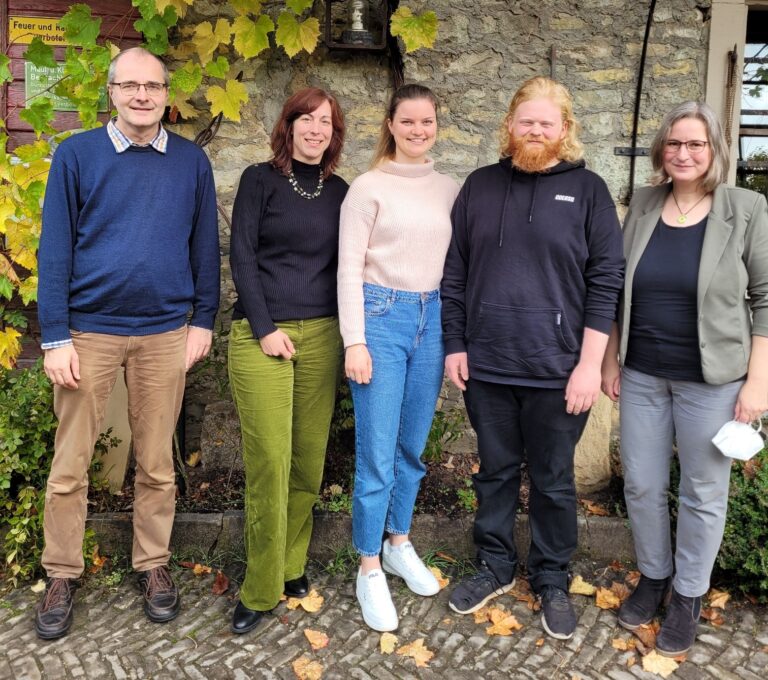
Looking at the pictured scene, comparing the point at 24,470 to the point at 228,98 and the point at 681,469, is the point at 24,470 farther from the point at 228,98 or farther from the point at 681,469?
the point at 681,469

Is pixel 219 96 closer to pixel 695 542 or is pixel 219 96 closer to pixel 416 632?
pixel 416 632

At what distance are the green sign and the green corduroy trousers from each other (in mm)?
2060

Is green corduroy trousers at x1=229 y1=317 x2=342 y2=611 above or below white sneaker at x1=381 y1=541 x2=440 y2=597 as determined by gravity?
above

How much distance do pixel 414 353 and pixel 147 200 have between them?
3.84ft

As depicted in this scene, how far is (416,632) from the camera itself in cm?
278

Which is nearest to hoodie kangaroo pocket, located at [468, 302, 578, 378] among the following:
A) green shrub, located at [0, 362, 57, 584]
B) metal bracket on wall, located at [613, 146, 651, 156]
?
metal bracket on wall, located at [613, 146, 651, 156]

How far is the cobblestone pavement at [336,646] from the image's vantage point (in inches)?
101

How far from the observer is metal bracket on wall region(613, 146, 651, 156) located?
399 centimetres

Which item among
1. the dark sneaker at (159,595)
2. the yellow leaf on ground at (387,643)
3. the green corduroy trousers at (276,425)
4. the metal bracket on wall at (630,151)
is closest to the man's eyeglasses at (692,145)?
the green corduroy trousers at (276,425)

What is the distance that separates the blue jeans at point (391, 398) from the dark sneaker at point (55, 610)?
1174 mm

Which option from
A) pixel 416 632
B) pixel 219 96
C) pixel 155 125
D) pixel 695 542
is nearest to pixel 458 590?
pixel 416 632

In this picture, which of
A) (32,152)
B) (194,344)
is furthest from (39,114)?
(194,344)

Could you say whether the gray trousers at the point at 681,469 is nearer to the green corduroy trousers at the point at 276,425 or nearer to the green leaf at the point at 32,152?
the green corduroy trousers at the point at 276,425

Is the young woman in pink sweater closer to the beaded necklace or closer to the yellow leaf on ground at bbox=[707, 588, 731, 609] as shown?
the beaded necklace
